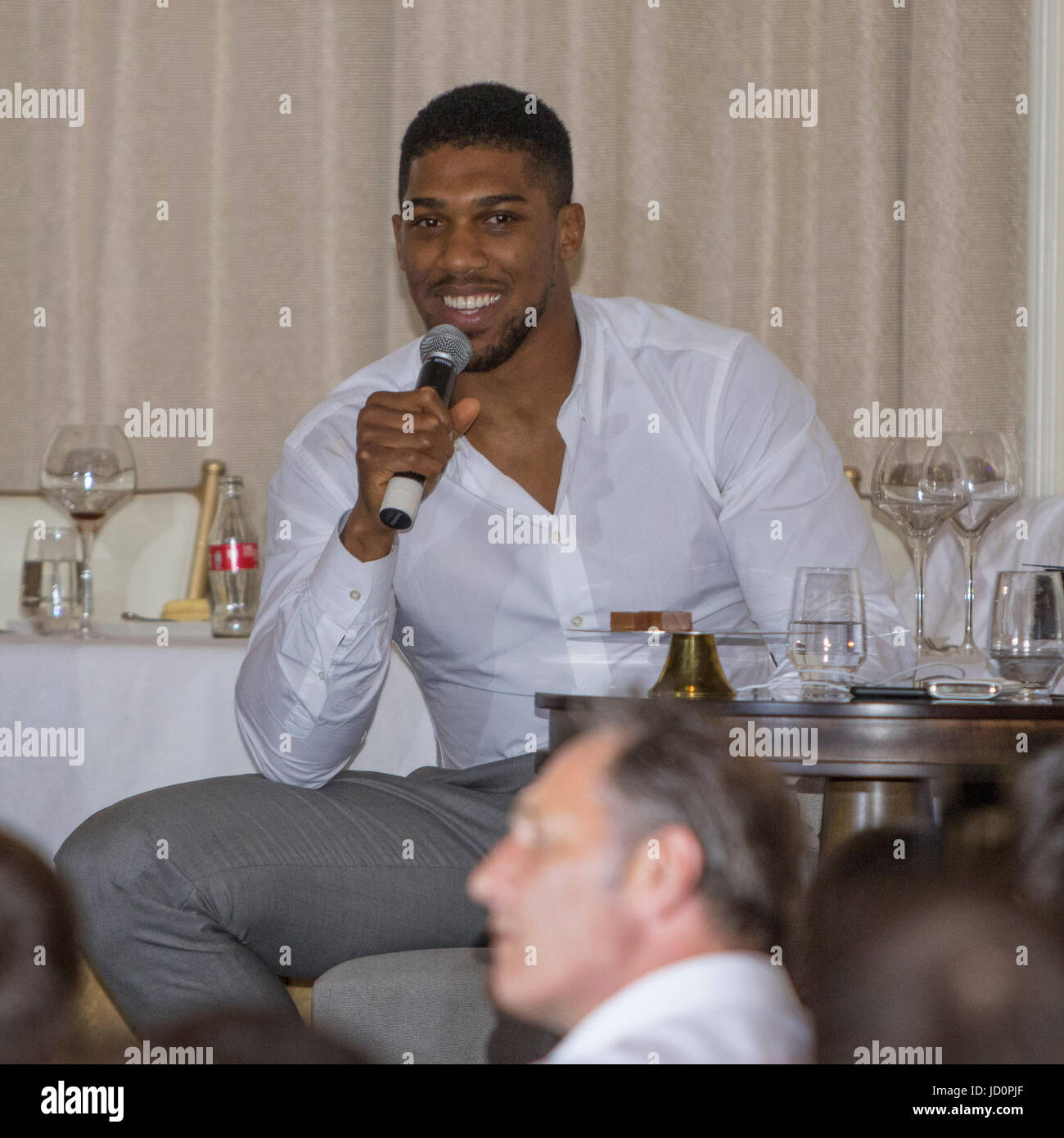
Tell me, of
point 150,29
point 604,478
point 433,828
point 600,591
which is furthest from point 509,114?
point 150,29

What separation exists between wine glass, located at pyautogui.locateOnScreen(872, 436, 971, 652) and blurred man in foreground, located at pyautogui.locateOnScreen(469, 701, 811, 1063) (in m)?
1.06

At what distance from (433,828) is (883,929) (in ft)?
2.10

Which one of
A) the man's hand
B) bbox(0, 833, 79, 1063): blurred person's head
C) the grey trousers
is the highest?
the man's hand

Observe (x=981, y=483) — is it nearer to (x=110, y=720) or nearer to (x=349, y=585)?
(x=349, y=585)

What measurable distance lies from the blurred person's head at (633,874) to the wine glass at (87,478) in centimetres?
138

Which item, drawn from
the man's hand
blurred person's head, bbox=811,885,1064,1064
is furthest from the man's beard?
blurred person's head, bbox=811,885,1064,1064

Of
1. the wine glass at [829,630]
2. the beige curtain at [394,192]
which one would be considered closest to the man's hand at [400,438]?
the wine glass at [829,630]

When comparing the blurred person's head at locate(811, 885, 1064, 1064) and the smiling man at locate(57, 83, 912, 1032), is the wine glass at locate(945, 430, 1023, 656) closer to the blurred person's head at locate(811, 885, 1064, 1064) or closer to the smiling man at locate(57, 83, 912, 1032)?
the smiling man at locate(57, 83, 912, 1032)

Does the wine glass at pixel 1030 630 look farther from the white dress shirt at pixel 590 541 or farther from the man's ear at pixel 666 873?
the man's ear at pixel 666 873

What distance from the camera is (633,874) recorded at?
506 mm

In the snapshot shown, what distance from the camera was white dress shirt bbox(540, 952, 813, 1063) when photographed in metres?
0.48

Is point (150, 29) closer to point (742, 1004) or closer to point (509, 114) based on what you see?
point (509, 114)


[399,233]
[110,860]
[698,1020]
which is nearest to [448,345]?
[399,233]
